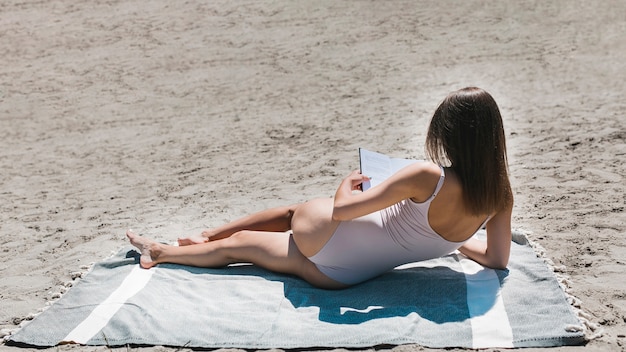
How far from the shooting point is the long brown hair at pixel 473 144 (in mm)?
3555

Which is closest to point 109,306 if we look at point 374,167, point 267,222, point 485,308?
point 267,222

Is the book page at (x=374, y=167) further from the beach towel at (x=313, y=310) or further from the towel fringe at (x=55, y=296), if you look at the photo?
the towel fringe at (x=55, y=296)

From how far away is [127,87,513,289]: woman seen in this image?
3600 mm

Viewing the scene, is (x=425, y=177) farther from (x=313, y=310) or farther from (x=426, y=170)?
(x=313, y=310)

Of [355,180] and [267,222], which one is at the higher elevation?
[355,180]

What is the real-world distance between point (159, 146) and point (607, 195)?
499 cm

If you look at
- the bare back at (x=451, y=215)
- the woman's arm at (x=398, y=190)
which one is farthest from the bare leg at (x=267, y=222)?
the bare back at (x=451, y=215)

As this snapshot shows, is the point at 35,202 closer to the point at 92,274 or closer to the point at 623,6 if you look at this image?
the point at 92,274

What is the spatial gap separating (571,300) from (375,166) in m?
1.30

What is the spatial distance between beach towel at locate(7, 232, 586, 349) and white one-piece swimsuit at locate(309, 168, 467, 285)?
0.18 meters

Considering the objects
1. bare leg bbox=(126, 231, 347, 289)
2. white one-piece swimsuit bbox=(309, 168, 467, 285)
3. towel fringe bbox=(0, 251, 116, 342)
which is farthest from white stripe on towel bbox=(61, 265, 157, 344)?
white one-piece swimsuit bbox=(309, 168, 467, 285)

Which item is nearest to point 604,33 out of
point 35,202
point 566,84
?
point 566,84

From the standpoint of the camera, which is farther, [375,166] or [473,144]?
[375,166]

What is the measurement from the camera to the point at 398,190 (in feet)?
11.8
